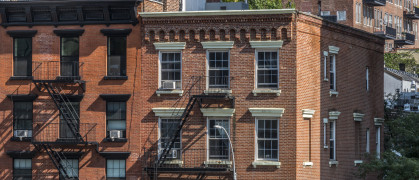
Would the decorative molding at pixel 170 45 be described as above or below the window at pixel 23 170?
above

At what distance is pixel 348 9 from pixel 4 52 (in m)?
53.3

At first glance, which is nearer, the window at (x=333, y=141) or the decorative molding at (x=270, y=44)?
the decorative molding at (x=270, y=44)

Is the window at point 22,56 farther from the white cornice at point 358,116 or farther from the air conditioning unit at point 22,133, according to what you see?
the white cornice at point 358,116

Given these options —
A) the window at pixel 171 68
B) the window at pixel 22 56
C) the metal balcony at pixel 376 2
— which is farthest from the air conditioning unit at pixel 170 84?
the metal balcony at pixel 376 2

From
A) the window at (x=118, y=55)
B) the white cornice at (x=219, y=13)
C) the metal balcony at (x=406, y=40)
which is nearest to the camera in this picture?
the white cornice at (x=219, y=13)

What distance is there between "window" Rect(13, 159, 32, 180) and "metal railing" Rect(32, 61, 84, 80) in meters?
4.30

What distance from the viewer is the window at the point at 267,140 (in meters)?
43.9

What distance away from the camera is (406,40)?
113m

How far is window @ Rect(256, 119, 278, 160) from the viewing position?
43.9 m

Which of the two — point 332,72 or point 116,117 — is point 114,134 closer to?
point 116,117

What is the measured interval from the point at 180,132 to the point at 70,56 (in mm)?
6883

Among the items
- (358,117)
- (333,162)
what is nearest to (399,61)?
(358,117)

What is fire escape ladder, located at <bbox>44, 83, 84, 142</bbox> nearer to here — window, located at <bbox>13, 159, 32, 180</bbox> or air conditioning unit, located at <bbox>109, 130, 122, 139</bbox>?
air conditioning unit, located at <bbox>109, 130, 122, 139</bbox>

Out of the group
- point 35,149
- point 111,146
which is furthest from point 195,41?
point 35,149
